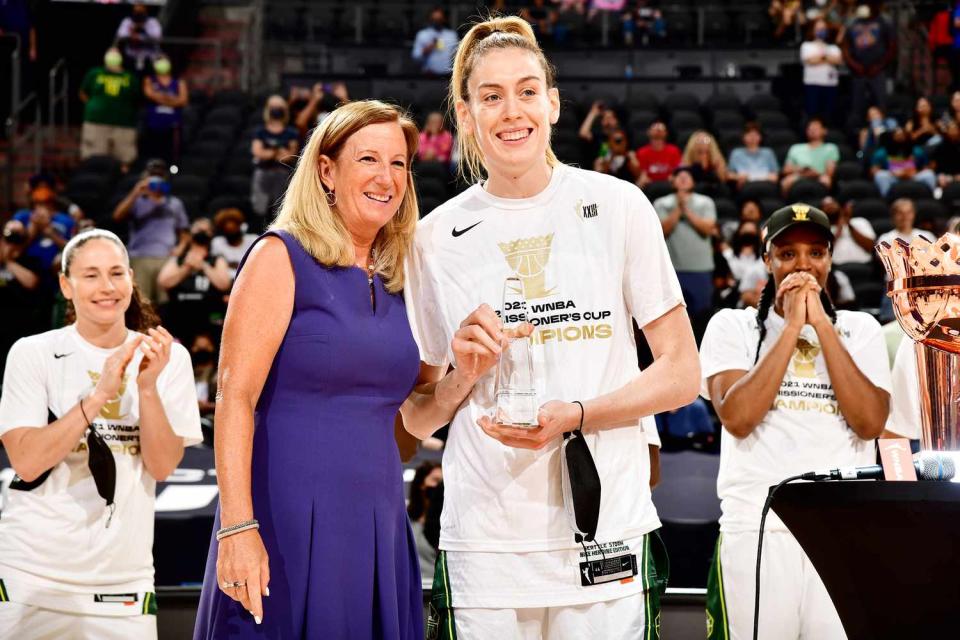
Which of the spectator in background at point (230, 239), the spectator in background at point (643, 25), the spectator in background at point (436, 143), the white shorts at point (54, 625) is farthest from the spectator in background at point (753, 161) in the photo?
the white shorts at point (54, 625)

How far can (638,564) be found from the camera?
8.10 ft

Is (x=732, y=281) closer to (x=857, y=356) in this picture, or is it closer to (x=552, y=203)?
(x=857, y=356)

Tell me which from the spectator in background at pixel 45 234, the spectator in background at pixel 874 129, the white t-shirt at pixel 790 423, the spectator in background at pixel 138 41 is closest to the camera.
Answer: the white t-shirt at pixel 790 423

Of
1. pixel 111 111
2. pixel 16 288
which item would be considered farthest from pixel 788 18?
pixel 16 288

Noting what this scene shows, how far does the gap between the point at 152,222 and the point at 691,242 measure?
4325 mm

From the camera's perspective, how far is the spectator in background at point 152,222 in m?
9.01

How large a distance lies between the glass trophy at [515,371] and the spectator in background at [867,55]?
10.8 meters

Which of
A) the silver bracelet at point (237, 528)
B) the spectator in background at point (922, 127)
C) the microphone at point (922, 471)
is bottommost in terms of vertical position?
the silver bracelet at point (237, 528)

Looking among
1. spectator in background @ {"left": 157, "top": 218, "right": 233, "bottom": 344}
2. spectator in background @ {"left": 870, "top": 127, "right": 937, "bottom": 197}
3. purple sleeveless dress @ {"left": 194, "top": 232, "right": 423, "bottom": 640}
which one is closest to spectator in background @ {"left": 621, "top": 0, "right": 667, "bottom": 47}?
spectator in background @ {"left": 870, "top": 127, "right": 937, "bottom": 197}

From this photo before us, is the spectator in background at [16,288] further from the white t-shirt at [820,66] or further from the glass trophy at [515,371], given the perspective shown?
the white t-shirt at [820,66]

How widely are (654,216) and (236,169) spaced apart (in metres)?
9.37

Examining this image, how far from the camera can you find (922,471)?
165 cm

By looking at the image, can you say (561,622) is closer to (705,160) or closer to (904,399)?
(904,399)

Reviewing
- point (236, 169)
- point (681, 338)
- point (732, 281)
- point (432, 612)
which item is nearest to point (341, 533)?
point (432, 612)
